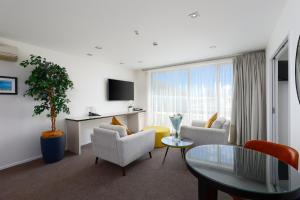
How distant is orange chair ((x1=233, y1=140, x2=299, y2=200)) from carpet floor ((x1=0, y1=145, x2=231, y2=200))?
2.49 ft

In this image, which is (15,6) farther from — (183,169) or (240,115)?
(240,115)

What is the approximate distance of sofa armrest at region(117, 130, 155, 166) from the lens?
7.89ft

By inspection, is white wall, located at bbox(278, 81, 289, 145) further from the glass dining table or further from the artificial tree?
the artificial tree

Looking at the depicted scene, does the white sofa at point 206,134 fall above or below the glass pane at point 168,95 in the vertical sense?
below

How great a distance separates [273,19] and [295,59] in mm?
1054

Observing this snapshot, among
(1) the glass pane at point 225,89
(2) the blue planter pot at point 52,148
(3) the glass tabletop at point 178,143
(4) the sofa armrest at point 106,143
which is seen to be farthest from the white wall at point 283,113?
(2) the blue planter pot at point 52,148

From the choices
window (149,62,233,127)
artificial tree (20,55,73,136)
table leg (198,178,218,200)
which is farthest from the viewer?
window (149,62,233,127)

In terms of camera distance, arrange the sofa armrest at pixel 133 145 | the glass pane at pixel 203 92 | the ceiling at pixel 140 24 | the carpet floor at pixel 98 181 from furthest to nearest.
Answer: the glass pane at pixel 203 92, the sofa armrest at pixel 133 145, the carpet floor at pixel 98 181, the ceiling at pixel 140 24

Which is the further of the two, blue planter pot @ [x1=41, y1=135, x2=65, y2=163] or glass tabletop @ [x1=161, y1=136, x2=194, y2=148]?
blue planter pot @ [x1=41, y1=135, x2=65, y2=163]

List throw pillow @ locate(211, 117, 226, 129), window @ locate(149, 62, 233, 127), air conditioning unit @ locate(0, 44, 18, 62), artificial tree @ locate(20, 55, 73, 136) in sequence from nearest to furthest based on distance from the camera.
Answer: air conditioning unit @ locate(0, 44, 18, 62)
artificial tree @ locate(20, 55, 73, 136)
throw pillow @ locate(211, 117, 226, 129)
window @ locate(149, 62, 233, 127)

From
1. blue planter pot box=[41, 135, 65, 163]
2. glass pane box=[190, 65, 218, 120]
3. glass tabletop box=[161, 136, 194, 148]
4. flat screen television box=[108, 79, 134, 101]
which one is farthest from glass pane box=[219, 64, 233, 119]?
blue planter pot box=[41, 135, 65, 163]

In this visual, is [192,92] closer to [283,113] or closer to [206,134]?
[206,134]

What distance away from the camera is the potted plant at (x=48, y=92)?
9.23 ft

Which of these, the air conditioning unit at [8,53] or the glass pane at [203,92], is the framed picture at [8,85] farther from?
the glass pane at [203,92]
